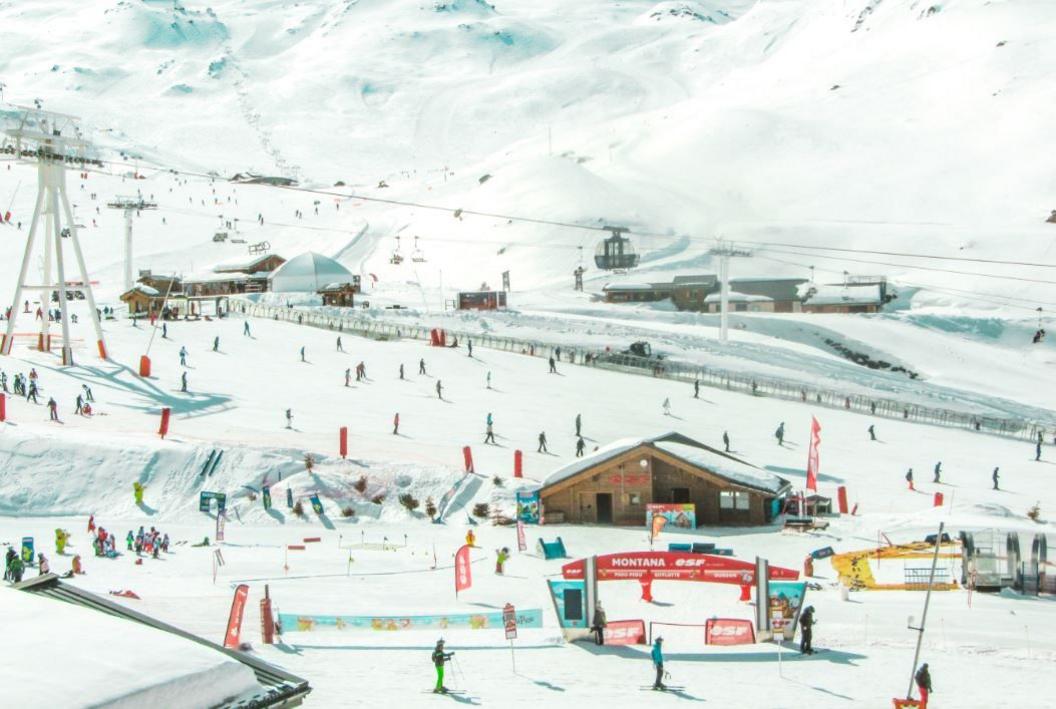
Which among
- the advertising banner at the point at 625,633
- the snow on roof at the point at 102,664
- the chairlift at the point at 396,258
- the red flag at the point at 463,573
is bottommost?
the advertising banner at the point at 625,633

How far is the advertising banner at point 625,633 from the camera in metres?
17.1

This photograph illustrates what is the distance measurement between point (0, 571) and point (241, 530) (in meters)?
5.20

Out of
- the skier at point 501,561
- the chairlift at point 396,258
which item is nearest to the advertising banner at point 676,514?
the skier at point 501,561

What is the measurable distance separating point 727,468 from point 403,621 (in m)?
10.8

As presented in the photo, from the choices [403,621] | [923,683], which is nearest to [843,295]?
[403,621]

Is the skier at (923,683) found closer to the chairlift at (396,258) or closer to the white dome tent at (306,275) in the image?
the white dome tent at (306,275)

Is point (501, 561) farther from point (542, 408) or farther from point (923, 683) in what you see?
point (542, 408)

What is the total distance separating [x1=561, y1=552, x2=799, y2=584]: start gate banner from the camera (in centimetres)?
1797

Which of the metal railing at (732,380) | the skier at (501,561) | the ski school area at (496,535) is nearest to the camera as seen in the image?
the ski school area at (496,535)

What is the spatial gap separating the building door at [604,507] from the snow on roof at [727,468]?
63.6 inches

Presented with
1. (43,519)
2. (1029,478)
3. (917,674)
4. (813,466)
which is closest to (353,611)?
(917,674)

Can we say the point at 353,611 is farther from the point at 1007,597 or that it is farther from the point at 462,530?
the point at 1007,597

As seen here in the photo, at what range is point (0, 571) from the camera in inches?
819

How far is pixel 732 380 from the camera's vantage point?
45.3 meters
